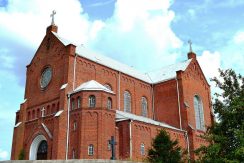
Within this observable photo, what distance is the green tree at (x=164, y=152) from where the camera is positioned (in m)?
23.9

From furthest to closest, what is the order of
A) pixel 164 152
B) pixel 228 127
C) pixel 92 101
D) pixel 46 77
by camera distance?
pixel 46 77
pixel 92 101
pixel 164 152
pixel 228 127

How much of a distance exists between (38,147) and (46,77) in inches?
301

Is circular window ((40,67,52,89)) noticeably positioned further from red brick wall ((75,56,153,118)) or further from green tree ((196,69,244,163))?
green tree ((196,69,244,163))

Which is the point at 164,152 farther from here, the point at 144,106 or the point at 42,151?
the point at 144,106

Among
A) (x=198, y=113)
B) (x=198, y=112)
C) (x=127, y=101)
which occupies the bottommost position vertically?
(x=198, y=113)

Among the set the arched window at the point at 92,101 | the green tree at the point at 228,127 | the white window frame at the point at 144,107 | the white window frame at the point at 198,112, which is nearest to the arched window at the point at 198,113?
the white window frame at the point at 198,112

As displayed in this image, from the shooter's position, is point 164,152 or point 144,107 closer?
point 164,152

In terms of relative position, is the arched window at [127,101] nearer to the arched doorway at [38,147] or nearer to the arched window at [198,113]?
the arched window at [198,113]

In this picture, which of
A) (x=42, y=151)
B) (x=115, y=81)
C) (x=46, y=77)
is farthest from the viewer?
(x=115, y=81)

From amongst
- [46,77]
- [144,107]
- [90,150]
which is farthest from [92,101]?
[144,107]

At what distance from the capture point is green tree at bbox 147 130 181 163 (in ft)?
78.3

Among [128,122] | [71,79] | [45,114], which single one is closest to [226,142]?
[128,122]

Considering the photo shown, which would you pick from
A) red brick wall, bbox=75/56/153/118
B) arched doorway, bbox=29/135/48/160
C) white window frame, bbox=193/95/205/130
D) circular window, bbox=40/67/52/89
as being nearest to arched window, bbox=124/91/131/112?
red brick wall, bbox=75/56/153/118

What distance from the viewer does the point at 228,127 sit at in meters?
18.6
